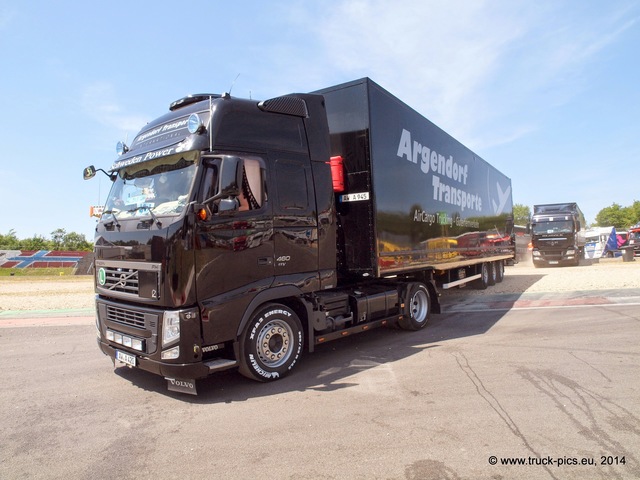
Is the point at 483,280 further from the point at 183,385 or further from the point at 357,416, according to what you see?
the point at 183,385

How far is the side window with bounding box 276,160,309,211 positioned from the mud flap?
2.24 m

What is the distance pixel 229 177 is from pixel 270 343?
204 cm

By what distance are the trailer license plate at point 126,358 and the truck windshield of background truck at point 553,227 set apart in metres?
24.2

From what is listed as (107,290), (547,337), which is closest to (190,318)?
(107,290)

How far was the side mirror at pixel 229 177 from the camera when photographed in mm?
4512

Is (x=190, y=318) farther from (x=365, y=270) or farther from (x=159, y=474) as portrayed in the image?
(x=365, y=270)

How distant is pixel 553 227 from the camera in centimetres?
2377

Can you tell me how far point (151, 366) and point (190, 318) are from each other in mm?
732

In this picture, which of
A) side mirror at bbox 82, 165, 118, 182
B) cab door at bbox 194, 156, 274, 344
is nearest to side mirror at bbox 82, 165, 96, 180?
side mirror at bbox 82, 165, 118, 182

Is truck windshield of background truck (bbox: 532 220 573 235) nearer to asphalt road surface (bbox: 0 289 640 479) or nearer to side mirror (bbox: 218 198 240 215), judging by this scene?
asphalt road surface (bbox: 0 289 640 479)

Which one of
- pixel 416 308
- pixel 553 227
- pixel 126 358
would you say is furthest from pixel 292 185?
pixel 553 227

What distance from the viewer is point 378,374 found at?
5352 mm

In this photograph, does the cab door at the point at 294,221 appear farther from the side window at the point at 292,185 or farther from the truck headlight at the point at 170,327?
the truck headlight at the point at 170,327

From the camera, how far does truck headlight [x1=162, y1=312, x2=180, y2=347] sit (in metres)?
4.27
